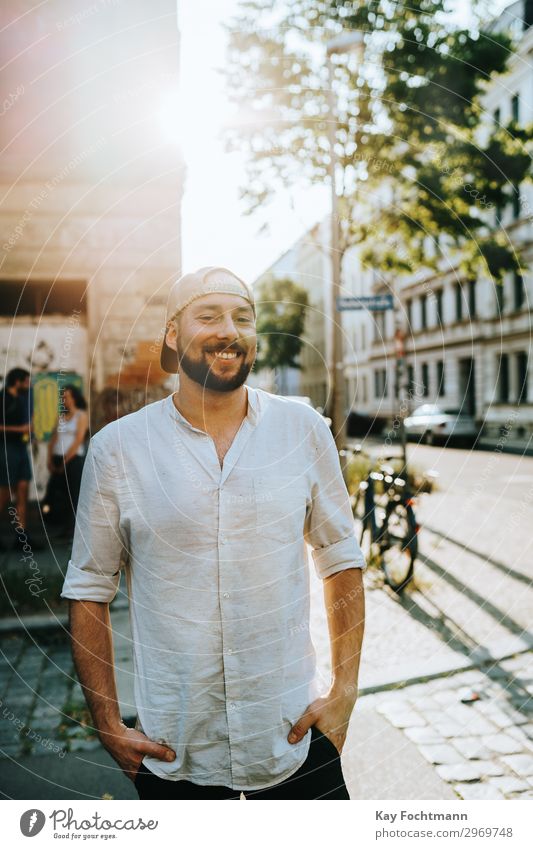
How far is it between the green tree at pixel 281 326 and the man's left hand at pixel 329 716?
66.4 inches

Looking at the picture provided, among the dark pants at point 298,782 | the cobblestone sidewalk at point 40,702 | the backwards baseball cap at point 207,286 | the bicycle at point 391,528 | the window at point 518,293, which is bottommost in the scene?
the cobblestone sidewalk at point 40,702

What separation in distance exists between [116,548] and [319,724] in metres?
0.64

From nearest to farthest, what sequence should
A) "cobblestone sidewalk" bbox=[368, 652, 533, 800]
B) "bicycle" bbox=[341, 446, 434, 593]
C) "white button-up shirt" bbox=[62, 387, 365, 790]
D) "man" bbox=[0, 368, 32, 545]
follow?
1. "white button-up shirt" bbox=[62, 387, 365, 790]
2. "cobblestone sidewalk" bbox=[368, 652, 533, 800]
3. "bicycle" bbox=[341, 446, 434, 593]
4. "man" bbox=[0, 368, 32, 545]

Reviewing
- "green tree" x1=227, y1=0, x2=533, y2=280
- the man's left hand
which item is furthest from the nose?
"green tree" x1=227, y1=0, x2=533, y2=280

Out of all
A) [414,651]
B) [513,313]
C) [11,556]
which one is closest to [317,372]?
[414,651]

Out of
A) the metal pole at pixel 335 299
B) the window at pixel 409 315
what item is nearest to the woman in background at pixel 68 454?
the metal pole at pixel 335 299

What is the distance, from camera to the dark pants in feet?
6.46

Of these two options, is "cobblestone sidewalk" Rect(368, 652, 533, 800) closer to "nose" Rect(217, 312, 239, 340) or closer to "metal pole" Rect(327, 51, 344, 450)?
"metal pole" Rect(327, 51, 344, 450)

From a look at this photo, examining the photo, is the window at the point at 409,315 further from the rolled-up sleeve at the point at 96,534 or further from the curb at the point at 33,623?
the curb at the point at 33,623

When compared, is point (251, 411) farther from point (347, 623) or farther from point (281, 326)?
point (281, 326)

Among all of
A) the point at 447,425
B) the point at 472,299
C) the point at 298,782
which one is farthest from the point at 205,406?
the point at 472,299

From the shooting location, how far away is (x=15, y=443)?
24.5 ft

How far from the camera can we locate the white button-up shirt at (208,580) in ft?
6.20

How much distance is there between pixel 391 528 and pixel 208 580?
17.9 feet
